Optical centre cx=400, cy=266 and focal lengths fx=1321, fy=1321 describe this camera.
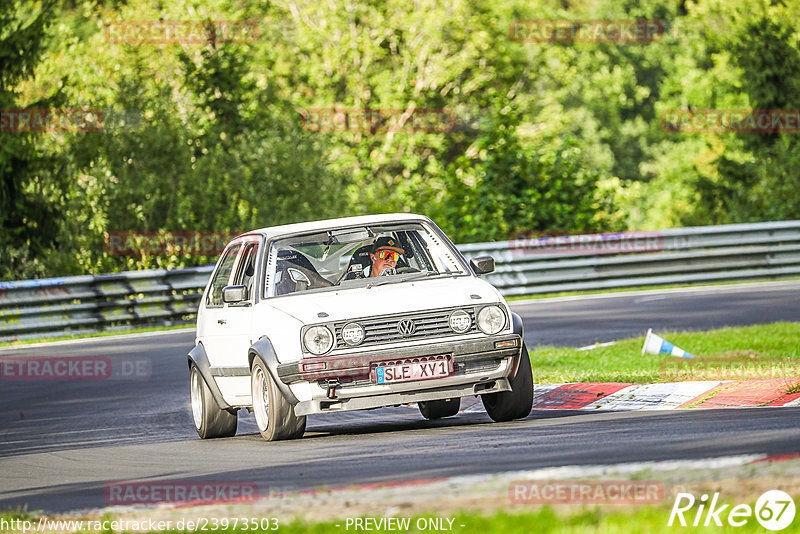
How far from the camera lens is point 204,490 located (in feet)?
24.2

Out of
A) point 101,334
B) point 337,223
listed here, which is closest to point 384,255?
point 337,223

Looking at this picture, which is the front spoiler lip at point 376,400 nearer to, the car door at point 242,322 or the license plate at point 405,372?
the license plate at point 405,372

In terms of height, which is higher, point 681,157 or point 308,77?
point 308,77

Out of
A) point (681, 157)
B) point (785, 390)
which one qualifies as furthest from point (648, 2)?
point (785, 390)

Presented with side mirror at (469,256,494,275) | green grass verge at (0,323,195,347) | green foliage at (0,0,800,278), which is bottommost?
green grass verge at (0,323,195,347)

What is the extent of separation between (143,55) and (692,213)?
16.8m

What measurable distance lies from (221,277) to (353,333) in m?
2.78

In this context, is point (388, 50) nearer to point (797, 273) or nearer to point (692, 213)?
point (692, 213)

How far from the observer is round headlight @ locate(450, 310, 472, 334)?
958 cm

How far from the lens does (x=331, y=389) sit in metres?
9.38

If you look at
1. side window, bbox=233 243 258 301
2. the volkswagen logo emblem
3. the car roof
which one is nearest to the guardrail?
side window, bbox=233 243 258 301

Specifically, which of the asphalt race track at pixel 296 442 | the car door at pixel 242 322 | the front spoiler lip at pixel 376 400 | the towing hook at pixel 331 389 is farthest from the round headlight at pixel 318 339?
the car door at pixel 242 322

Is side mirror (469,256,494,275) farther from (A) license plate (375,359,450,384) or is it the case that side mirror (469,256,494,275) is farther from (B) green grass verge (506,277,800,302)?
(B) green grass verge (506,277,800,302)

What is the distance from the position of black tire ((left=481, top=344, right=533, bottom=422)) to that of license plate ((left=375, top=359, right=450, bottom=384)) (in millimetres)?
721
